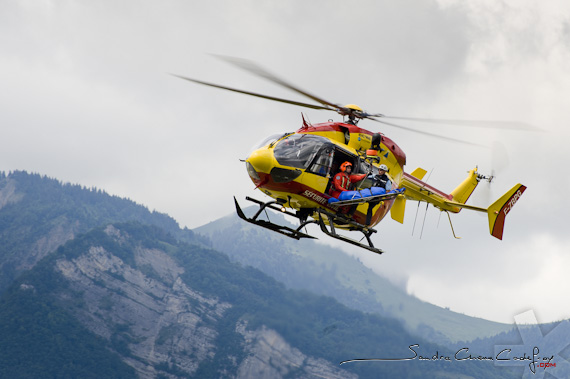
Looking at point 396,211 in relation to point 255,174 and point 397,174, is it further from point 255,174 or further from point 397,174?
point 255,174

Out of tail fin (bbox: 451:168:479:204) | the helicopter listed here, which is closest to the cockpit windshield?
the helicopter

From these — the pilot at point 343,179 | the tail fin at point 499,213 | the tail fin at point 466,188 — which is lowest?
the pilot at point 343,179

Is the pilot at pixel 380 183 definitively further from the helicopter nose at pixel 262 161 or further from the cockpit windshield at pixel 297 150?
the helicopter nose at pixel 262 161

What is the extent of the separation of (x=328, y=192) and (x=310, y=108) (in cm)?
409

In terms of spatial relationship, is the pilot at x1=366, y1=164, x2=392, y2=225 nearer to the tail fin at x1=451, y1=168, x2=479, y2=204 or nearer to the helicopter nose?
the helicopter nose

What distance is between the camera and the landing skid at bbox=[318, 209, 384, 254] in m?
30.3

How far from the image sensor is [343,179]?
30719 mm

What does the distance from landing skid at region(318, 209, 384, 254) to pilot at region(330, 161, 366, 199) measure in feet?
3.08

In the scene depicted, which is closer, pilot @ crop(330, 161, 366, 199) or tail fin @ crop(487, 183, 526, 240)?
pilot @ crop(330, 161, 366, 199)

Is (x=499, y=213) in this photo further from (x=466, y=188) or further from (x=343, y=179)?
(x=343, y=179)

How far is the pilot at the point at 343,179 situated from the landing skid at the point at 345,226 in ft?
3.08

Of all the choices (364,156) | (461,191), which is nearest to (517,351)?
(461,191)

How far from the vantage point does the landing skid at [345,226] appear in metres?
30.3

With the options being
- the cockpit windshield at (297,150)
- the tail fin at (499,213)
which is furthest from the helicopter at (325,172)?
the tail fin at (499,213)
